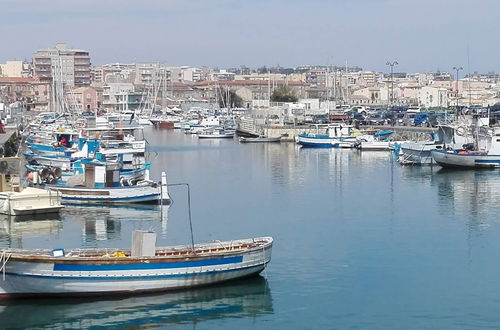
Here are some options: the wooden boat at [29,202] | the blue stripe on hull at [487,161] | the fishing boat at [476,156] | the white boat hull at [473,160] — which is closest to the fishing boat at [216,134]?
the fishing boat at [476,156]

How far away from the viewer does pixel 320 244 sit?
15.2 metres

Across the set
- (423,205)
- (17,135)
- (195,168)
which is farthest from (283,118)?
(423,205)

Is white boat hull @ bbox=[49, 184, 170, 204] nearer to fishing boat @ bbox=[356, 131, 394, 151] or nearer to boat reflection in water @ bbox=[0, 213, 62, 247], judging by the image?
boat reflection in water @ bbox=[0, 213, 62, 247]

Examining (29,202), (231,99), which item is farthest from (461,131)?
(231,99)

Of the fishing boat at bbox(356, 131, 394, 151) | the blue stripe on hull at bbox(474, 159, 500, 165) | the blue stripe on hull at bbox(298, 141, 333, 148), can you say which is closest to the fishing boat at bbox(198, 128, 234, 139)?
the blue stripe on hull at bbox(298, 141, 333, 148)

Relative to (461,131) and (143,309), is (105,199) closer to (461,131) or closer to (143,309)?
(143,309)

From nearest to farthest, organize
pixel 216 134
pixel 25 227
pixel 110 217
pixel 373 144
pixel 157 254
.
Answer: pixel 157 254 < pixel 25 227 < pixel 110 217 < pixel 373 144 < pixel 216 134

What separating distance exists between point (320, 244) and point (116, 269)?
5207 mm

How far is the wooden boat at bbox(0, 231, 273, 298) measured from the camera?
1074 centimetres

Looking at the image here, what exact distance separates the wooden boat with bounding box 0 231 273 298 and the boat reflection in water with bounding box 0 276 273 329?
0.14 meters

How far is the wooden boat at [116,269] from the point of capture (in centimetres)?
1074

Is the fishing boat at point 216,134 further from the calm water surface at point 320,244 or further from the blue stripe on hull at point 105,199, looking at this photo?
the blue stripe on hull at point 105,199

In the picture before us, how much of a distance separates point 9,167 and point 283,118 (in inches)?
1082

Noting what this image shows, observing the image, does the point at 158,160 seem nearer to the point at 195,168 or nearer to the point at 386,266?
the point at 195,168
